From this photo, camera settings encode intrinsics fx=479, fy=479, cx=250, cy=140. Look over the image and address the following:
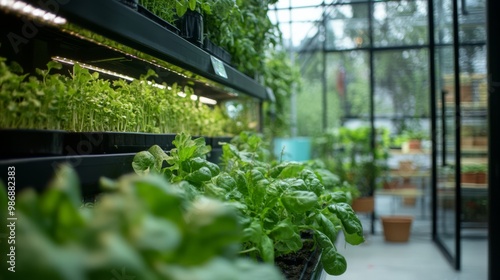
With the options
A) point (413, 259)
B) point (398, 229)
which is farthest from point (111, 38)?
point (398, 229)

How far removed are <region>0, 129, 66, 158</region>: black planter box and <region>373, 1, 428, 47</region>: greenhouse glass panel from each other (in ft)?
16.7

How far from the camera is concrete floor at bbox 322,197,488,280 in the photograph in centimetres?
353

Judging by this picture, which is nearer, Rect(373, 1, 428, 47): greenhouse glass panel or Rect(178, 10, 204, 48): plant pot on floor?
Rect(178, 10, 204, 48): plant pot on floor

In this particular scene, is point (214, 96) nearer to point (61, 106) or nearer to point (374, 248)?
point (61, 106)

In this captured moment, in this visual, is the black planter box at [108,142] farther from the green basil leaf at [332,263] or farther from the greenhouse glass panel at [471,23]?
the greenhouse glass panel at [471,23]

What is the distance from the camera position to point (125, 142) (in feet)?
4.87

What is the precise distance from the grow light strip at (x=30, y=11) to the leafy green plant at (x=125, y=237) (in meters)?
0.47

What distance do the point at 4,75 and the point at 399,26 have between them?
208 inches

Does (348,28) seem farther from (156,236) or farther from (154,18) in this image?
(156,236)

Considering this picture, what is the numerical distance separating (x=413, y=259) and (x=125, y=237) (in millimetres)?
3927

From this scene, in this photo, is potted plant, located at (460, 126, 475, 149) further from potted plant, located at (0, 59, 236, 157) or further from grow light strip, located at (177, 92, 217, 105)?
Result: potted plant, located at (0, 59, 236, 157)

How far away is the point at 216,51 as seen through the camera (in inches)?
88.2

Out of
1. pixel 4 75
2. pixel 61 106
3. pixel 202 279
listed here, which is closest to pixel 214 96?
pixel 61 106

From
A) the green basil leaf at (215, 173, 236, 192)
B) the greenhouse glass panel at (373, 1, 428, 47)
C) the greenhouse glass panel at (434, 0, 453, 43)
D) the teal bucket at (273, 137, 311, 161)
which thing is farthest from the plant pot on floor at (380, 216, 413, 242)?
the green basil leaf at (215, 173, 236, 192)
